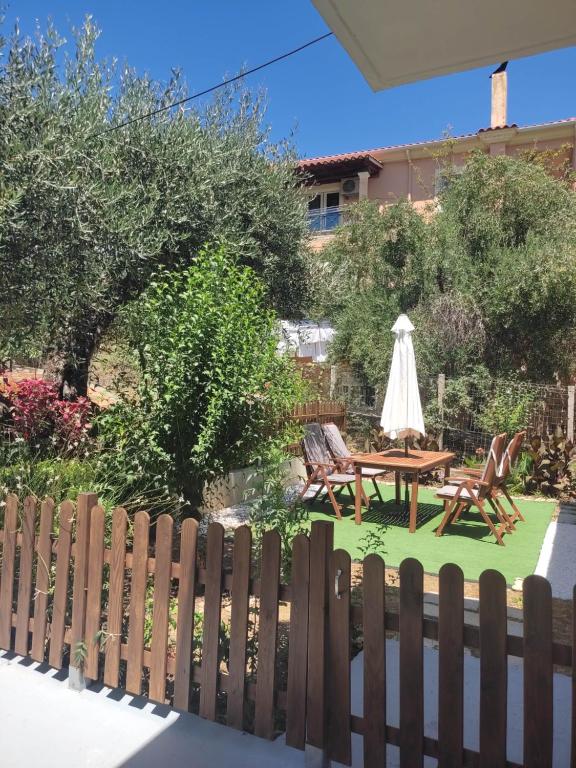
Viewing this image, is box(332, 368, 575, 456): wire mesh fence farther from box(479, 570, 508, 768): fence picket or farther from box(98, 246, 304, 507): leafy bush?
box(479, 570, 508, 768): fence picket

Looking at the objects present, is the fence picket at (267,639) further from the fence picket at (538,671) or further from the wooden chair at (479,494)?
the wooden chair at (479,494)

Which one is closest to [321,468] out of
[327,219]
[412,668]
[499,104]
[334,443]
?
[334,443]

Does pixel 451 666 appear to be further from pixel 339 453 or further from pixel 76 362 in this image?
pixel 339 453

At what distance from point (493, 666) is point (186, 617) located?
4.39 ft

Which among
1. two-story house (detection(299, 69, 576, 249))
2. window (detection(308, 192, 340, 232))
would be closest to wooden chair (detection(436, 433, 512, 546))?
two-story house (detection(299, 69, 576, 249))

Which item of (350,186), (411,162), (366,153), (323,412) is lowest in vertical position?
(323,412)

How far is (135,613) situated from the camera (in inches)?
113

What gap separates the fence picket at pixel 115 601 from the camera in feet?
9.67

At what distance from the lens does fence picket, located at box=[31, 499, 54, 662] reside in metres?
3.19

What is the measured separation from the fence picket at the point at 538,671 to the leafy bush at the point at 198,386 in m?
3.17

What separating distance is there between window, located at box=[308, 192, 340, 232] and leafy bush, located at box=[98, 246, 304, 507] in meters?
11.4

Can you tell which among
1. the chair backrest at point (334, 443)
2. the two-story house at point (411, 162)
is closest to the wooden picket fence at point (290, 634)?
the chair backrest at point (334, 443)

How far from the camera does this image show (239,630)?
265 cm

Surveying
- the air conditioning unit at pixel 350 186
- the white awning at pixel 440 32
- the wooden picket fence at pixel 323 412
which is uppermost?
the air conditioning unit at pixel 350 186
